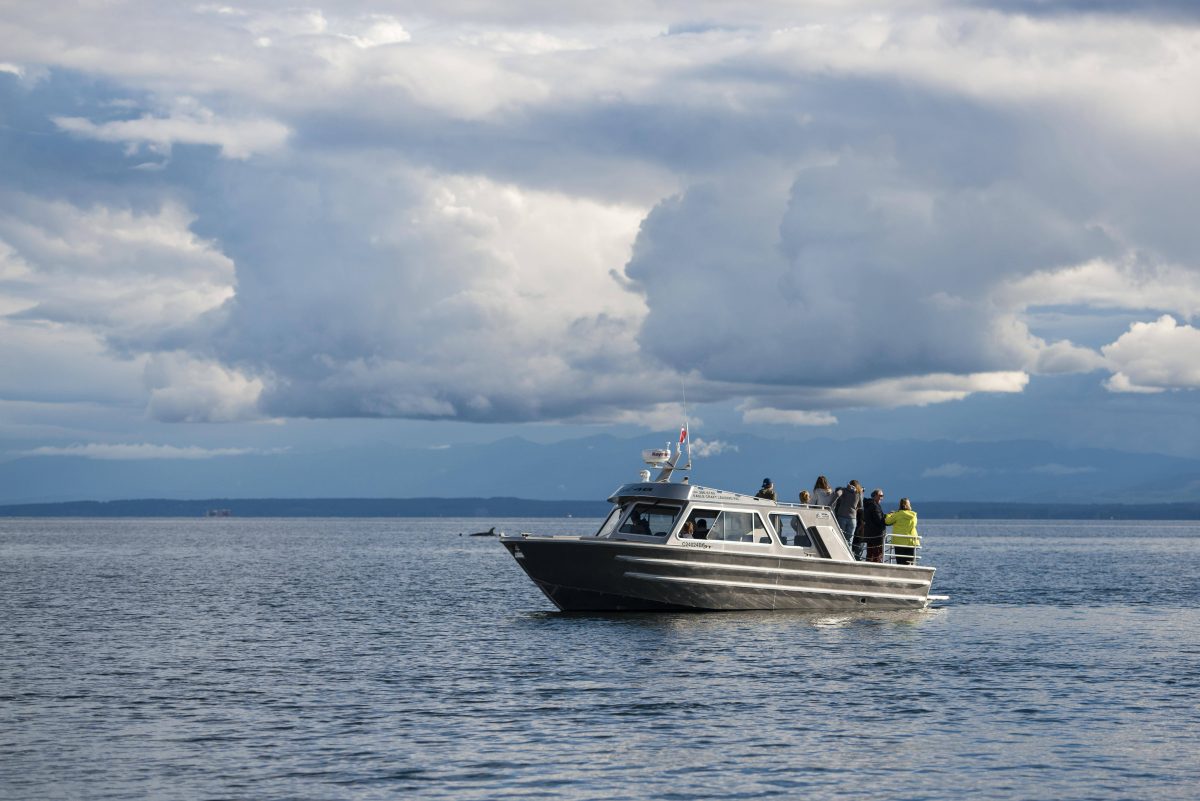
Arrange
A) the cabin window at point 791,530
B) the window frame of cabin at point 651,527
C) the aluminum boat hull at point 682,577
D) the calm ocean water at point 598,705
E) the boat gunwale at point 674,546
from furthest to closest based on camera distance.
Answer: the cabin window at point 791,530
the window frame of cabin at point 651,527
the aluminum boat hull at point 682,577
the boat gunwale at point 674,546
the calm ocean water at point 598,705

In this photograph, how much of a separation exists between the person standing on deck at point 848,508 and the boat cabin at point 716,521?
97cm

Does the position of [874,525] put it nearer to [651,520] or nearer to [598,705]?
[651,520]

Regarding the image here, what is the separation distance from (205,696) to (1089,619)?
29260mm

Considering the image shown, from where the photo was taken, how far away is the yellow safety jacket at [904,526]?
136ft

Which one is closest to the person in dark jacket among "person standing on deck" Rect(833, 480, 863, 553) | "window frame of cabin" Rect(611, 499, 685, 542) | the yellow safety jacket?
the yellow safety jacket

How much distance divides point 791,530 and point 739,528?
182cm

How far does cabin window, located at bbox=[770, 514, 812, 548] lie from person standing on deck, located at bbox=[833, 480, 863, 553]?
4.68ft

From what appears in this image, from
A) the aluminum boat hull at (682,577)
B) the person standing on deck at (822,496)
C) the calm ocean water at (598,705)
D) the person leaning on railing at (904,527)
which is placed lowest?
the calm ocean water at (598,705)

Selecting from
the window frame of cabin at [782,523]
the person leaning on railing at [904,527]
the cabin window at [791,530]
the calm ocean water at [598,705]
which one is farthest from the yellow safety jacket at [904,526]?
the cabin window at [791,530]

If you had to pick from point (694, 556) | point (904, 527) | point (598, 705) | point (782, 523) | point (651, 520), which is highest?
point (651, 520)

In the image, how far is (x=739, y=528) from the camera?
126 feet

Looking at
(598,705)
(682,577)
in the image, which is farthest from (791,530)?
(598,705)

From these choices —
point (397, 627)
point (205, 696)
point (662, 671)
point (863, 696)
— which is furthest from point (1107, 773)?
point (397, 627)

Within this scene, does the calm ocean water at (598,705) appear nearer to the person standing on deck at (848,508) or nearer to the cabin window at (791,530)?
the cabin window at (791,530)
